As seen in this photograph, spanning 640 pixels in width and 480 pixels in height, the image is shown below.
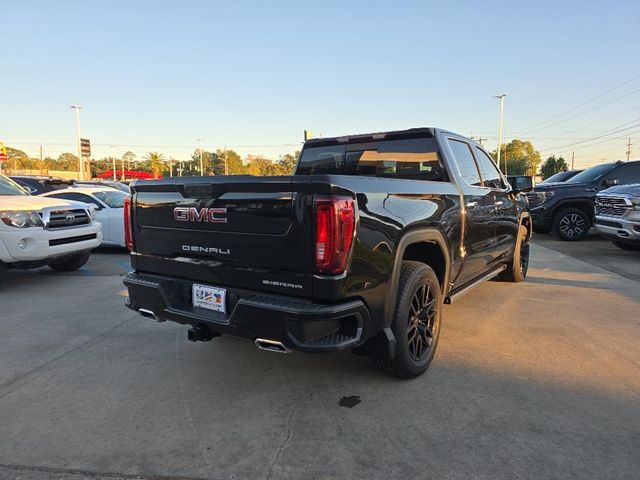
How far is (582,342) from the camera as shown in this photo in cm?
405

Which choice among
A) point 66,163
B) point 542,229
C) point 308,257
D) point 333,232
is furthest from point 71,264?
point 66,163

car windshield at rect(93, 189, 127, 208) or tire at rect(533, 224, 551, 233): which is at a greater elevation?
car windshield at rect(93, 189, 127, 208)

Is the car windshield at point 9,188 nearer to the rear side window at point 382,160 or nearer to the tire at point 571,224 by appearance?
the rear side window at point 382,160

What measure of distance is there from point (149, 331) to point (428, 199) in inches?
118

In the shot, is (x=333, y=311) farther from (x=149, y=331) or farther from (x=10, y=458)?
(x=149, y=331)

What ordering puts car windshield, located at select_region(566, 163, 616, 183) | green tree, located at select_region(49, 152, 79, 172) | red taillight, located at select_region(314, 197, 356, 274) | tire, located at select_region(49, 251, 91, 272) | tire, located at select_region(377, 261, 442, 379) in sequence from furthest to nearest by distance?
green tree, located at select_region(49, 152, 79, 172) → car windshield, located at select_region(566, 163, 616, 183) → tire, located at select_region(49, 251, 91, 272) → tire, located at select_region(377, 261, 442, 379) → red taillight, located at select_region(314, 197, 356, 274)

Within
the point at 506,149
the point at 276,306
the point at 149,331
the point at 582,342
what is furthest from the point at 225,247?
the point at 506,149

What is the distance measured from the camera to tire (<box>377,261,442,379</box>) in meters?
3.04

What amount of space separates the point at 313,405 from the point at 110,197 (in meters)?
8.18

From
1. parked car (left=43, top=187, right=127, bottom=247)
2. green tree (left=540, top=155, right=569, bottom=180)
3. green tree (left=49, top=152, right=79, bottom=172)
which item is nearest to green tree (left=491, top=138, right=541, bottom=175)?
Result: green tree (left=540, top=155, right=569, bottom=180)

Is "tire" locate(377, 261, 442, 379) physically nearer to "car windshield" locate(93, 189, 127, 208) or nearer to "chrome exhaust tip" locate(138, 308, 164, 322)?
"chrome exhaust tip" locate(138, 308, 164, 322)

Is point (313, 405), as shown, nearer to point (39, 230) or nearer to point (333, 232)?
point (333, 232)

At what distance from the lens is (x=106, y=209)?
9164mm

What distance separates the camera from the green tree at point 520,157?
82625mm
